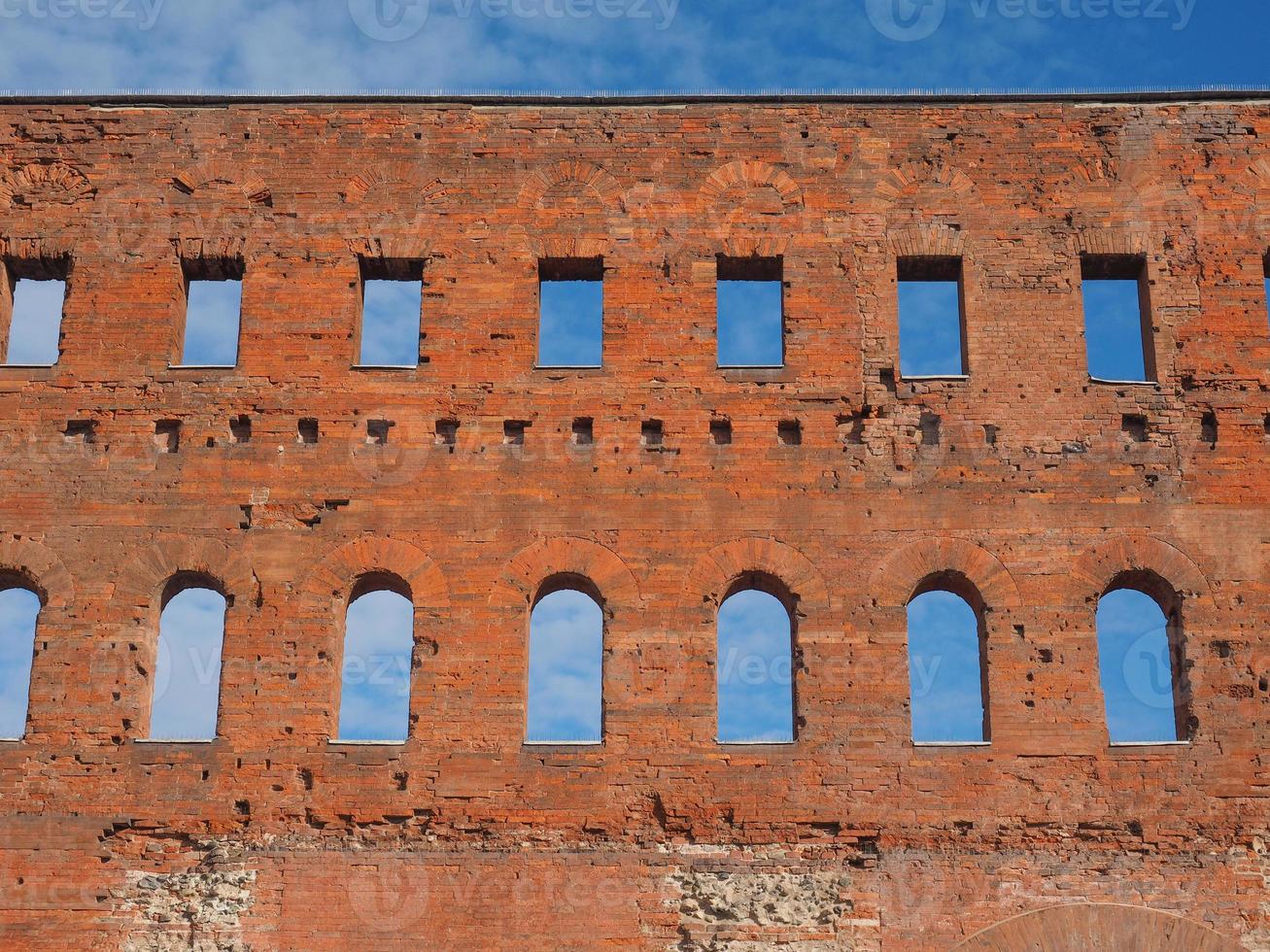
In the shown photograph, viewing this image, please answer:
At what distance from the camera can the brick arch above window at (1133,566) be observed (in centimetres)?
1528

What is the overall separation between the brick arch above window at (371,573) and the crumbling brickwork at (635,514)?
0.14 feet

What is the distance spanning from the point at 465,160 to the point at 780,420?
4.12 meters

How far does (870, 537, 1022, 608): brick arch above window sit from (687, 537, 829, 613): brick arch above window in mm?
549

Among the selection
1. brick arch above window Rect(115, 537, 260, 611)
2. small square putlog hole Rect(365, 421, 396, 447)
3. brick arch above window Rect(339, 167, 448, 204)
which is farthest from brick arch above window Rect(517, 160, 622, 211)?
brick arch above window Rect(115, 537, 260, 611)

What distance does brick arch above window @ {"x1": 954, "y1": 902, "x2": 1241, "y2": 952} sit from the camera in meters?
14.0

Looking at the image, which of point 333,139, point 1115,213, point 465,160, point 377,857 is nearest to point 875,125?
point 1115,213

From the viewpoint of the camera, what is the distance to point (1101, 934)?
554 inches

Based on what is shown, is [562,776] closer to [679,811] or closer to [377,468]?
[679,811]

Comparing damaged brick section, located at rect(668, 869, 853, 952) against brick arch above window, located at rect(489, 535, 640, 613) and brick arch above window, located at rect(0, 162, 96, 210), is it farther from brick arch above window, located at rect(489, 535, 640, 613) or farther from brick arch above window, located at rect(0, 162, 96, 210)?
brick arch above window, located at rect(0, 162, 96, 210)

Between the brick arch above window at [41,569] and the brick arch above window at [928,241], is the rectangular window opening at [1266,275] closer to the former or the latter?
the brick arch above window at [928,241]

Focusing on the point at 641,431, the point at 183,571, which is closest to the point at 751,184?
the point at 641,431

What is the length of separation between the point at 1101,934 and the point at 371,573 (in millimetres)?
6928

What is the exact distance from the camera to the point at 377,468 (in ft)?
52.1

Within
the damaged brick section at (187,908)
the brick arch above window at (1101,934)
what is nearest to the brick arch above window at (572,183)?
the damaged brick section at (187,908)
